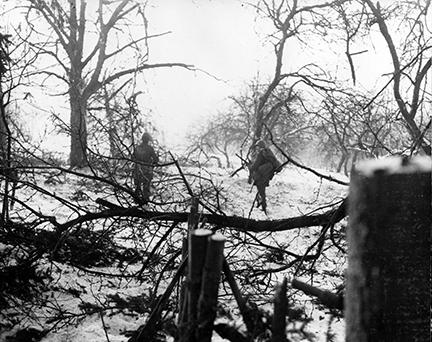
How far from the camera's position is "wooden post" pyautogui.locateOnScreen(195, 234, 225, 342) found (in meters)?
1.63

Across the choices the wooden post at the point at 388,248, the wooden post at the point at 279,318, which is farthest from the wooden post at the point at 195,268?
the wooden post at the point at 388,248

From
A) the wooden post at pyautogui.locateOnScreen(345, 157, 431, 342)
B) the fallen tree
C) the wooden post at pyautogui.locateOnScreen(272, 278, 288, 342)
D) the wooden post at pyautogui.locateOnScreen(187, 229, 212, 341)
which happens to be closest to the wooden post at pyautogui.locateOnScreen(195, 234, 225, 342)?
the wooden post at pyautogui.locateOnScreen(187, 229, 212, 341)

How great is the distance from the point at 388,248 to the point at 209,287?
2.37 ft

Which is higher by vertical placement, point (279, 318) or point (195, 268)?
point (195, 268)

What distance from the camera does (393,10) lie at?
17.7 feet

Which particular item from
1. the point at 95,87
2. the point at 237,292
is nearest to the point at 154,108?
the point at 95,87

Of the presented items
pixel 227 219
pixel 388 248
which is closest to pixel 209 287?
pixel 388 248

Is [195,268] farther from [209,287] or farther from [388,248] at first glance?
[388,248]

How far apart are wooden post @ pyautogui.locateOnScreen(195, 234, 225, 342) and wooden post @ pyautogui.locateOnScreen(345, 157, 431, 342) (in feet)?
1.83

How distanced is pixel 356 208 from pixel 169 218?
7.40ft

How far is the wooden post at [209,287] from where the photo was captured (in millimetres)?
1631

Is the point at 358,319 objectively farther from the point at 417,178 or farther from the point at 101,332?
the point at 101,332

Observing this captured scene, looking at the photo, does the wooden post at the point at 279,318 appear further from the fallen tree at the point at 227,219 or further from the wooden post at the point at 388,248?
the fallen tree at the point at 227,219

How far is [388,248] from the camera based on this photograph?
1.16m
